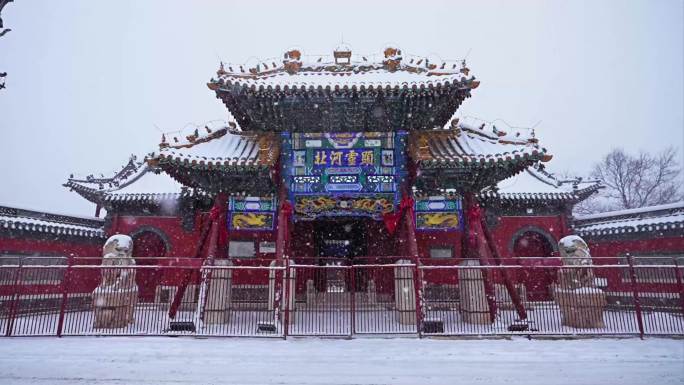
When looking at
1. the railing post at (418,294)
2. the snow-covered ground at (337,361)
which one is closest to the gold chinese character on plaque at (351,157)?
the railing post at (418,294)

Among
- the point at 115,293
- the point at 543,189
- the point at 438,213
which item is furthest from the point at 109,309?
the point at 543,189

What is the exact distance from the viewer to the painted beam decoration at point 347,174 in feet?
34.0

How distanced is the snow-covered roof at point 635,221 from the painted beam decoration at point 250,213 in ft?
43.1

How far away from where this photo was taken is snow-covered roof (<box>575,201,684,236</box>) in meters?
13.0

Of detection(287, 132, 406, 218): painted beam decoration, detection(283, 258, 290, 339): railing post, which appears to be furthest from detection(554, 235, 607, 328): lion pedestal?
detection(283, 258, 290, 339): railing post

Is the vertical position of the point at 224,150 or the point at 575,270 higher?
the point at 224,150

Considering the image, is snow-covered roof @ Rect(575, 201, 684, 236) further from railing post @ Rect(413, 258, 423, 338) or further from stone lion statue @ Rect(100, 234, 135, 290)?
stone lion statue @ Rect(100, 234, 135, 290)

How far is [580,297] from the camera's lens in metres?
8.58

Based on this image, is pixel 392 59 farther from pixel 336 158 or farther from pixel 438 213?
pixel 438 213

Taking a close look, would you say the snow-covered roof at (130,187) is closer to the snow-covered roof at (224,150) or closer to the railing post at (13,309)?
the snow-covered roof at (224,150)

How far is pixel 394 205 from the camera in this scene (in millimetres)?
10367

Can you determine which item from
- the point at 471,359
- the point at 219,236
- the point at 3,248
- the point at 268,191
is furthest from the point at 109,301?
the point at 471,359

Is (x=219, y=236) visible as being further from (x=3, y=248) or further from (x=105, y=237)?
(x=105, y=237)

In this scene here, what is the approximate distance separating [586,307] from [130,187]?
17174mm
